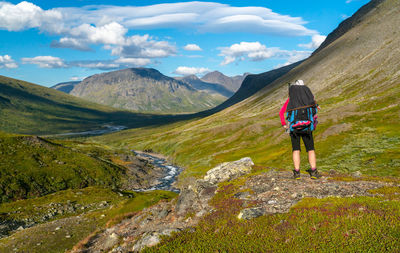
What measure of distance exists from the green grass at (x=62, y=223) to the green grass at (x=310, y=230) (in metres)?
15.9

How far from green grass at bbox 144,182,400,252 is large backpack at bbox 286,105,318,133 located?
4.80 m

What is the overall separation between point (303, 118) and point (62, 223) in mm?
33261

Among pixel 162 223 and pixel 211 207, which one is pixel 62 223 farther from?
pixel 211 207

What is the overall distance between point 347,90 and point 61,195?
156 m

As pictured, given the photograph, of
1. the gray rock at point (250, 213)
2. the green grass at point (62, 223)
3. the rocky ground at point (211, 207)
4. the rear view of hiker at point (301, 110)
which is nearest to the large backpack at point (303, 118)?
the rear view of hiker at point (301, 110)

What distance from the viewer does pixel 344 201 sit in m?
12.9

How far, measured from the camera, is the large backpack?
16.3 m

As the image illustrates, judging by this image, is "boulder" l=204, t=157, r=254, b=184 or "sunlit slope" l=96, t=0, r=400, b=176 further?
"sunlit slope" l=96, t=0, r=400, b=176

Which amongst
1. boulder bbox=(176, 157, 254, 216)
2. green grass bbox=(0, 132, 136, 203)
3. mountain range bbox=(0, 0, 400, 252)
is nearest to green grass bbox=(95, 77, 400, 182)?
mountain range bbox=(0, 0, 400, 252)

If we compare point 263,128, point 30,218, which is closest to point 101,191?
point 30,218

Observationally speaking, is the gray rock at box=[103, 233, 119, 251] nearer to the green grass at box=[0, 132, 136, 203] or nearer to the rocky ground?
the rocky ground

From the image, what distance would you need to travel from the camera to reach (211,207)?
1664 cm

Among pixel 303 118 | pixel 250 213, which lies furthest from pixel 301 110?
pixel 250 213

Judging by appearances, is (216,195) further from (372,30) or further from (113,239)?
(372,30)
